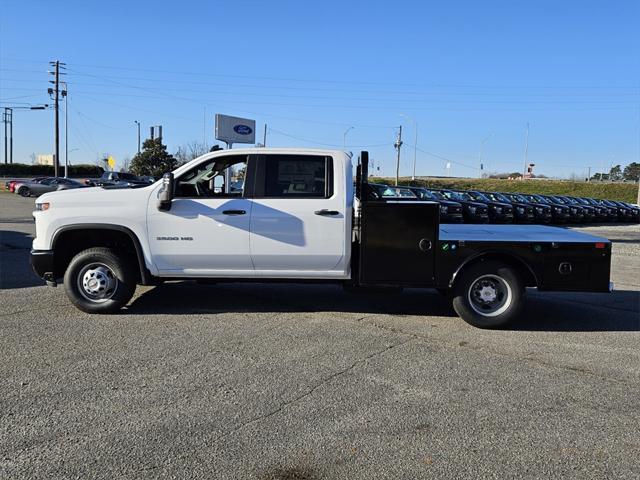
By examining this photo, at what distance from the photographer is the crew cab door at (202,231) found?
6.54m

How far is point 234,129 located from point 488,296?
27383mm

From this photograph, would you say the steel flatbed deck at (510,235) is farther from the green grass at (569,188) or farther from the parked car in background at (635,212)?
the green grass at (569,188)

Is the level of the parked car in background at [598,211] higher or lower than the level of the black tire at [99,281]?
higher

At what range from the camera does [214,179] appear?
6879mm

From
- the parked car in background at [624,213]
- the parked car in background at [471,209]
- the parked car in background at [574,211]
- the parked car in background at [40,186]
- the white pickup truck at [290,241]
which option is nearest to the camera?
the white pickup truck at [290,241]

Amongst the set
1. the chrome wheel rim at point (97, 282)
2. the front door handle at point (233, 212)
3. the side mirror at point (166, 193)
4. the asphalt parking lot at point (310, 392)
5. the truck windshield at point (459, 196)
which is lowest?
the asphalt parking lot at point (310, 392)

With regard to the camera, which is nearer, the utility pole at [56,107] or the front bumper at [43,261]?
the front bumper at [43,261]

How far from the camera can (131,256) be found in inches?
272

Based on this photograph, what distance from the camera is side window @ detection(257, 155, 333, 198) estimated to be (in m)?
6.59

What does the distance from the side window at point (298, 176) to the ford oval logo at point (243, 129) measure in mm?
26429

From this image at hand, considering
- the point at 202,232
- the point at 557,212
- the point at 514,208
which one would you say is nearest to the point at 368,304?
the point at 202,232

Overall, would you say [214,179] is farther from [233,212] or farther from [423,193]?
[423,193]

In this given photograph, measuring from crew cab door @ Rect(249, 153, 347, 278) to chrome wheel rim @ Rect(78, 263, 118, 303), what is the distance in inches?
69.5

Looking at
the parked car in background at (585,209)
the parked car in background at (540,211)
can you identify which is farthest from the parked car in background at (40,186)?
the parked car in background at (585,209)
